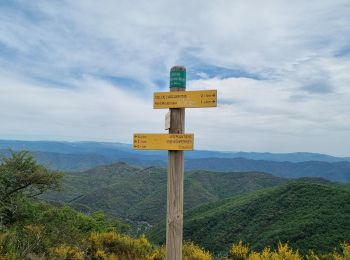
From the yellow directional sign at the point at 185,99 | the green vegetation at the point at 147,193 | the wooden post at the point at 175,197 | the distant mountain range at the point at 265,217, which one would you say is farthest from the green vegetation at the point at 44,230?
the green vegetation at the point at 147,193

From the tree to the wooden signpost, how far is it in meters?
10.7

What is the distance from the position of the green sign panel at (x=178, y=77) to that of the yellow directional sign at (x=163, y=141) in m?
0.94

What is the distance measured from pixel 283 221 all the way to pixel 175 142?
77485 millimetres

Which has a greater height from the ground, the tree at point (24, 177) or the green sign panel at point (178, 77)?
the green sign panel at point (178, 77)

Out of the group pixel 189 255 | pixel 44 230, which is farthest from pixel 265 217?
pixel 189 255

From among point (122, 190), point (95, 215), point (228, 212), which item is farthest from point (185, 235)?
point (122, 190)

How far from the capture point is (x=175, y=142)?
603cm

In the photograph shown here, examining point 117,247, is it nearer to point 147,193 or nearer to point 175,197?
point 175,197

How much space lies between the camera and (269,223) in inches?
3140

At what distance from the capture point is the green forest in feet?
29.6

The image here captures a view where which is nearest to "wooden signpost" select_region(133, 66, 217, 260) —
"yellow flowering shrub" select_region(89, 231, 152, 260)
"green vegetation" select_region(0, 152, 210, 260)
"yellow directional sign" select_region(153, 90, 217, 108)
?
"yellow directional sign" select_region(153, 90, 217, 108)

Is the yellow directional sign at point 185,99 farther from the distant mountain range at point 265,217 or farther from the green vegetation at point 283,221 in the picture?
the green vegetation at point 283,221

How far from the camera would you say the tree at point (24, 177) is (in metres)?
16.4

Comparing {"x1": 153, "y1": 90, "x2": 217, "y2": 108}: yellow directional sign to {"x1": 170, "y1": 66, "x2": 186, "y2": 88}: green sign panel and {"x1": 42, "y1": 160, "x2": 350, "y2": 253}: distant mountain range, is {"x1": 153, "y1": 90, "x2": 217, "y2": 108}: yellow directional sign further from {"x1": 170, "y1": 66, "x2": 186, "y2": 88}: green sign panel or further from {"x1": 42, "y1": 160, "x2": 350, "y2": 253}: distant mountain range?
{"x1": 42, "y1": 160, "x2": 350, "y2": 253}: distant mountain range
